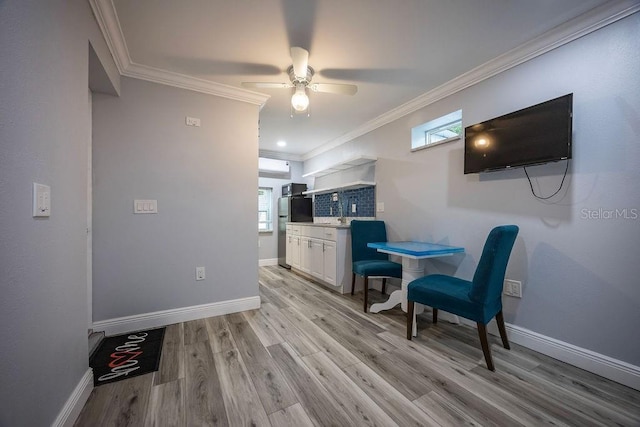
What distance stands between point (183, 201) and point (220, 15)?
1605 millimetres

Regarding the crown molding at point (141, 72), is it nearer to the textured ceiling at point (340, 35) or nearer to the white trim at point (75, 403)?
the textured ceiling at point (340, 35)

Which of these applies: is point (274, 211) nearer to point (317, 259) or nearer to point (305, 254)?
point (305, 254)

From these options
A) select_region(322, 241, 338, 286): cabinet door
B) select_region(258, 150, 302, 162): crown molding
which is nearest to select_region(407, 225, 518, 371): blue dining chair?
select_region(322, 241, 338, 286): cabinet door

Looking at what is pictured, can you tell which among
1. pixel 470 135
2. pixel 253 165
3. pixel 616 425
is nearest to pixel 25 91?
pixel 253 165

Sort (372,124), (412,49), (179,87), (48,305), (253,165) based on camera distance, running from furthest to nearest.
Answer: (372,124)
(253,165)
(179,87)
(412,49)
(48,305)

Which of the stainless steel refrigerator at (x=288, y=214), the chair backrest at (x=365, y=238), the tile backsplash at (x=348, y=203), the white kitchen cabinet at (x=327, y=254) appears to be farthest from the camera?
the stainless steel refrigerator at (x=288, y=214)

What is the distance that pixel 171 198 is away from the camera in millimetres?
2371

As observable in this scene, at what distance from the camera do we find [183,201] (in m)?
2.42

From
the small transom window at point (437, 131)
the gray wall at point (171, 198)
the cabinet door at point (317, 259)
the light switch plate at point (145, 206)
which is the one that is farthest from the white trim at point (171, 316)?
the small transom window at point (437, 131)

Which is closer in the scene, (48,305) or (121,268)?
(48,305)

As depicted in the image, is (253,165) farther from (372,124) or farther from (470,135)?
(470,135)

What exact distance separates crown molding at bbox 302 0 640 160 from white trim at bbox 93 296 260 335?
117 inches

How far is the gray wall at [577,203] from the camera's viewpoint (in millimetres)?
1534

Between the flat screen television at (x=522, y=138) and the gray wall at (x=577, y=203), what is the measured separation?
0.14m
